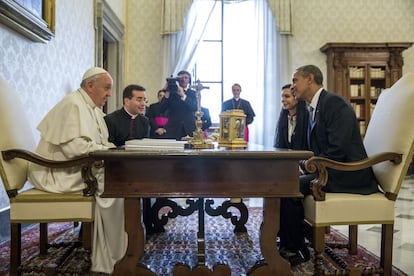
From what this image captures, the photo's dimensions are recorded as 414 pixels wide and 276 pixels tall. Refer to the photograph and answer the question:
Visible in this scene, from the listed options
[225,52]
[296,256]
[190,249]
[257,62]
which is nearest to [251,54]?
[257,62]

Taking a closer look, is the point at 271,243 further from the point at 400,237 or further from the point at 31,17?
the point at 31,17

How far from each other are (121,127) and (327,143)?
176cm

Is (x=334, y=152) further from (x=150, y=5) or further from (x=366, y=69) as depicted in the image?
(x=150, y=5)

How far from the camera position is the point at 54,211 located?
2084 millimetres

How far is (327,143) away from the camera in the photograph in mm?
2408

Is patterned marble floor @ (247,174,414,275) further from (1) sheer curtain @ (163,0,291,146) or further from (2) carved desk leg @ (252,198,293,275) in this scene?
(1) sheer curtain @ (163,0,291,146)

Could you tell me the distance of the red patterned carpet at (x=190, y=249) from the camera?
7.79 ft

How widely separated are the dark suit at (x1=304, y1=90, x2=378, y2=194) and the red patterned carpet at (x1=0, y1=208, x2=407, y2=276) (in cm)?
56

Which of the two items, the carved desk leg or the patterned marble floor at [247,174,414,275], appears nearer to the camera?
the carved desk leg

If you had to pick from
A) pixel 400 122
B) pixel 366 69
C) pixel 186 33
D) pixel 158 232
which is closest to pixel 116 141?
pixel 158 232

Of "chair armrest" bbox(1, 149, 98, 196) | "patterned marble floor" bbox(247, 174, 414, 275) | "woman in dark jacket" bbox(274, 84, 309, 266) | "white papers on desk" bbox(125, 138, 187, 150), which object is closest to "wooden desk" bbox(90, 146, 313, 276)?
"white papers on desk" bbox(125, 138, 187, 150)

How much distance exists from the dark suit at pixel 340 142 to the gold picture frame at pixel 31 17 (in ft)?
7.59

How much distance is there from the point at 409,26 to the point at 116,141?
6.66 meters

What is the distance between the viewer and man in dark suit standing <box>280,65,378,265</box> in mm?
2211
